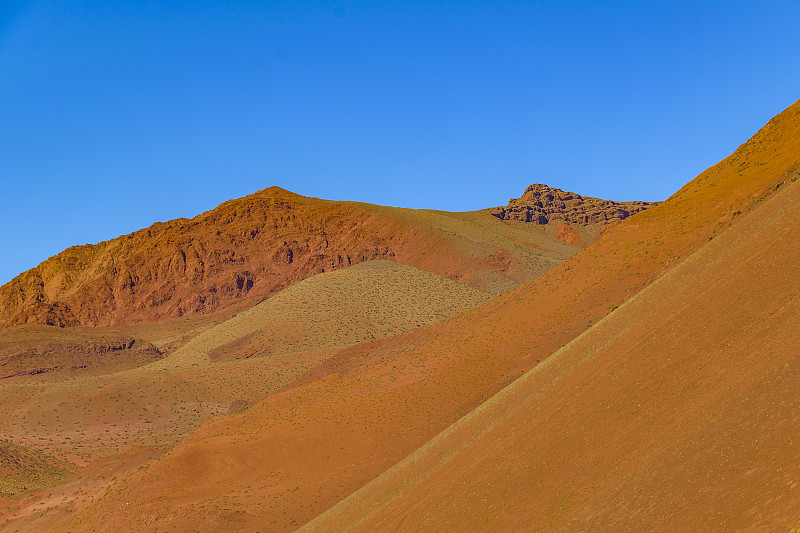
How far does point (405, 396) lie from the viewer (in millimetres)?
32719

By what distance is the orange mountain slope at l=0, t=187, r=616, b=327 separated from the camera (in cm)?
8906

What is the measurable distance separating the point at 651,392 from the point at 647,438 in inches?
73.6

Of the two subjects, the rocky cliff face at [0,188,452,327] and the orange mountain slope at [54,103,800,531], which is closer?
the orange mountain slope at [54,103,800,531]

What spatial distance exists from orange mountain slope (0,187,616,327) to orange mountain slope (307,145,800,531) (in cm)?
Result: 6224

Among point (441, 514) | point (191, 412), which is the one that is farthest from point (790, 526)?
point (191, 412)

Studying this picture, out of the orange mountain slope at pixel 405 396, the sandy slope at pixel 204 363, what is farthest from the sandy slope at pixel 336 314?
the orange mountain slope at pixel 405 396

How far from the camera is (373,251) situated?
91250 mm

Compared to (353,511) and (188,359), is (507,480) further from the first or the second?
(188,359)

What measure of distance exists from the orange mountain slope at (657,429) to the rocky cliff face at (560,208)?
4246 inches

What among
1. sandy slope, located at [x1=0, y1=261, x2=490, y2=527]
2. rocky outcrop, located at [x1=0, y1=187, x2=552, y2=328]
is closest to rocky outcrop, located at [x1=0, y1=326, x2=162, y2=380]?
sandy slope, located at [x1=0, y1=261, x2=490, y2=527]

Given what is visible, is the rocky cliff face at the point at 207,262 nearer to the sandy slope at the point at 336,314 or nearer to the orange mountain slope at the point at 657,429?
the sandy slope at the point at 336,314

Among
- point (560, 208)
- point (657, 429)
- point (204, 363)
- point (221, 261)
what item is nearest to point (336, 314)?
point (204, 363)

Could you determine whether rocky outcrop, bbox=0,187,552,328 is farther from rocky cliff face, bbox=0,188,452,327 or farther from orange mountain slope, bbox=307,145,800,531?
orange mountain slope, bbox=307,145,800,531

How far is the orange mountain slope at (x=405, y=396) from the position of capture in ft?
87.5
